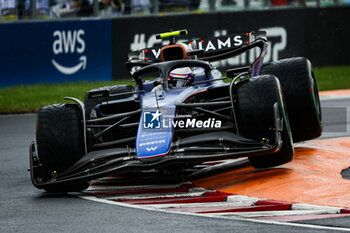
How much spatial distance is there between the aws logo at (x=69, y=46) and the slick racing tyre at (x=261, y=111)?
416 inches

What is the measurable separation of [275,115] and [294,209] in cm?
130

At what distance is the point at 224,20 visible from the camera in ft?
63.1

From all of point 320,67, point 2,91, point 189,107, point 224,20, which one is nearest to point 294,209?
point 189,107

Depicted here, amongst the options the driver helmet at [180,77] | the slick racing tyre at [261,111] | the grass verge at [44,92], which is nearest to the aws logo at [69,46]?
the grass verge at [44,92]

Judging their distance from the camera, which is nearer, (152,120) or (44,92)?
(152,120)

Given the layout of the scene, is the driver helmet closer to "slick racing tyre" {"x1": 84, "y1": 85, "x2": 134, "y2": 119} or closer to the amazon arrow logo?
"slick racing tyre" {"x1": 84, "y1": 85, "x2": 134, "y2": 119}

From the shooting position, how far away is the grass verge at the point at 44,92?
15984 millimetres

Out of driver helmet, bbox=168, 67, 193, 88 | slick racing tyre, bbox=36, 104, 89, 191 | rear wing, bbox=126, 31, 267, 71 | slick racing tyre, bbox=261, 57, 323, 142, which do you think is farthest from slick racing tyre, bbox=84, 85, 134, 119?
slick racing tyre, bbox=261, 57, 323, 142

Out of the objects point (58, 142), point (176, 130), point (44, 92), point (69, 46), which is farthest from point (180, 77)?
point (69, 46)

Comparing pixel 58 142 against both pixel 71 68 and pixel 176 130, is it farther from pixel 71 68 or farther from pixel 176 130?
pixel 71 68

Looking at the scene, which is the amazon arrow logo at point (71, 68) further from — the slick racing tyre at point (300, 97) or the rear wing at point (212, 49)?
the slick racing tyre at point (300, 97)

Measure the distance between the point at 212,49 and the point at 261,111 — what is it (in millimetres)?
2835

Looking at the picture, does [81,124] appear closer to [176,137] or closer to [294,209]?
[176,137]

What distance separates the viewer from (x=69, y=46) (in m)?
18.0
